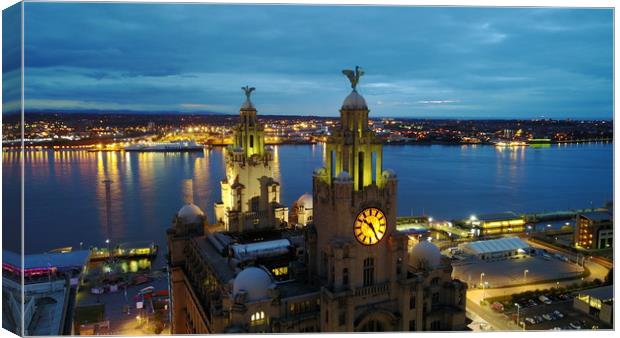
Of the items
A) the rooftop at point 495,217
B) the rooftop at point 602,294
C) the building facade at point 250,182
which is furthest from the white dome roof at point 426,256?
the rooftop at point 495,217

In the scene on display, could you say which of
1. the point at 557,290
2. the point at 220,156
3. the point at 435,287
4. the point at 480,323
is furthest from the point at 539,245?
the point at 220,156

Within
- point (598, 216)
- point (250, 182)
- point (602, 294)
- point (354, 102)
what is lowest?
point (602, 294)

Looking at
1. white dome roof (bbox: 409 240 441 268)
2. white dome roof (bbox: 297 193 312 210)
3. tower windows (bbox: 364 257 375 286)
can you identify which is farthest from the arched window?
white dome roof (bbox: 297 193 312 210)

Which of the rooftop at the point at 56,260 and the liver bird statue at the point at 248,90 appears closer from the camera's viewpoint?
the liver bird statue at the point at 248,90

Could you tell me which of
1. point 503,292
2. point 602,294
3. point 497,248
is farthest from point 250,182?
point 497,248

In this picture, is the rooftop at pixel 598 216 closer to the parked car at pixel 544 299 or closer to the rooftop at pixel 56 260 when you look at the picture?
the parked car at pixel 544 299

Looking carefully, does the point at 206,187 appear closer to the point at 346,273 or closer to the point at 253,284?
the point at 253,284

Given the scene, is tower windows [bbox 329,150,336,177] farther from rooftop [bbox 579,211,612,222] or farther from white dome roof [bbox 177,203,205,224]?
rooftop [bbox 579,211,612,222]
